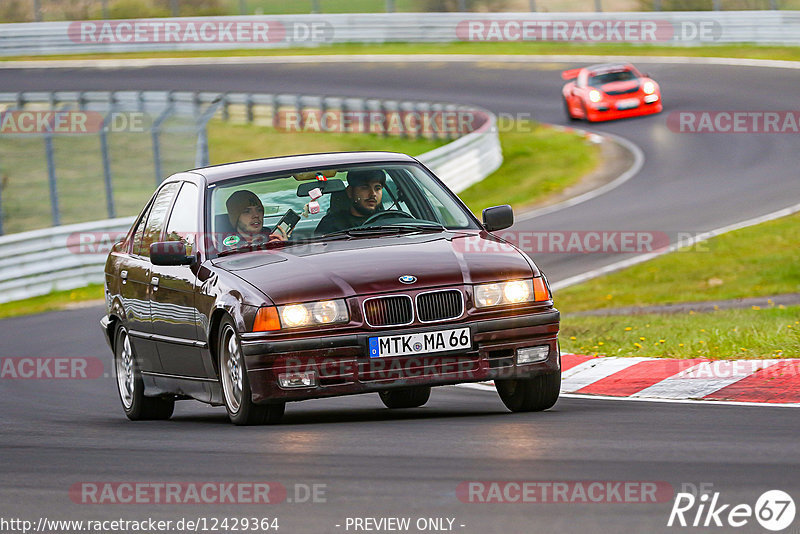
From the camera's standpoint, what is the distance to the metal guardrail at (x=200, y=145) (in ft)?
67.8

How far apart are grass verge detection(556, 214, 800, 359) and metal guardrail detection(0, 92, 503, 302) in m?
7.33

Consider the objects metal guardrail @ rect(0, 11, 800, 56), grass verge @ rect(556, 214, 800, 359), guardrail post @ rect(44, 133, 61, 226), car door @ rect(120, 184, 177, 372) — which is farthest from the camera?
metal guardrail @ rect(0, 11, 800, 56)

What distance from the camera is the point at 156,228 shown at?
9555 millimetres

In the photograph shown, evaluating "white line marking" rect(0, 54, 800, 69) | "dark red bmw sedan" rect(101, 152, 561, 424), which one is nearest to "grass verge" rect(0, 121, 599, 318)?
"white line marking" rect(0, 54, 800, 69)

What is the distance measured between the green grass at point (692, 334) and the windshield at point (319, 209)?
2.35 meters

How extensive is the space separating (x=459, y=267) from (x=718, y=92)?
29239 mm

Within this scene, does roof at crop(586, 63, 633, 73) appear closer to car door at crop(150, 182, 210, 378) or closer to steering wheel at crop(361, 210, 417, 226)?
car door at crop(150, 182, 210, 378)

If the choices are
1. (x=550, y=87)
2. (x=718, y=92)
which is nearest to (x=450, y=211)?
(x=718, y=92)

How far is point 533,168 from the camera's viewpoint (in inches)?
1182

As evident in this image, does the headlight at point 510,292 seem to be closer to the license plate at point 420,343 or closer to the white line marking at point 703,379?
the license plate at point 420,343

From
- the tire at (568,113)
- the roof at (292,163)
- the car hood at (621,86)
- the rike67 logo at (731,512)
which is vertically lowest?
the tire at (568,113)

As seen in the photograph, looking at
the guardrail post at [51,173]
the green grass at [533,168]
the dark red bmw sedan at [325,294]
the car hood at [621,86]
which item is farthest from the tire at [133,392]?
the car hood at [621,86]

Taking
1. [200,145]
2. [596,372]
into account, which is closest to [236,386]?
[596,372]

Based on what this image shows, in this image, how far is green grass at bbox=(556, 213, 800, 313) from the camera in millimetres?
16469
